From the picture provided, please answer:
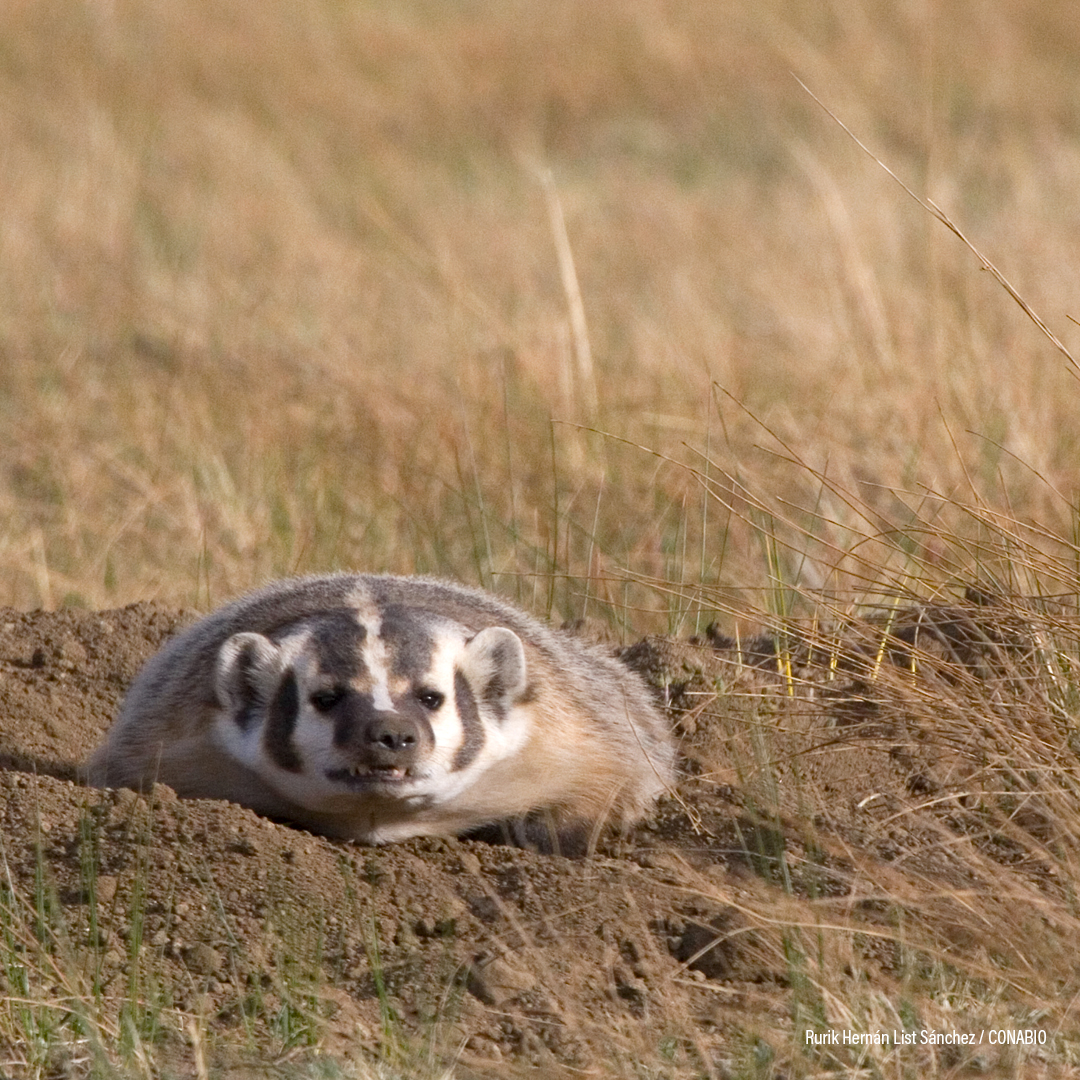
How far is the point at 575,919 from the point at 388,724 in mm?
468

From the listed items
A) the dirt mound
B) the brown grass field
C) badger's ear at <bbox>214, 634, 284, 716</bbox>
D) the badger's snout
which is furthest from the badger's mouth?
the brown grass field

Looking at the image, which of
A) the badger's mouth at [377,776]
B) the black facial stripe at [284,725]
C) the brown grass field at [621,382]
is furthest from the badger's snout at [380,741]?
the brown grass field at [621,382]

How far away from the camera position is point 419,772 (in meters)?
3.29

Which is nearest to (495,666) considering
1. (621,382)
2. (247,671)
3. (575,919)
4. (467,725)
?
(467,725)

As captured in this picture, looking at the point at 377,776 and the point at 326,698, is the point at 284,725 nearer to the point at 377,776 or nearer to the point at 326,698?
the point at 326,698

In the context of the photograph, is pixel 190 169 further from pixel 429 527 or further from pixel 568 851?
pixel 568 851

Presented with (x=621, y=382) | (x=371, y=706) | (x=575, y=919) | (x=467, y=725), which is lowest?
(x=621, y=382)

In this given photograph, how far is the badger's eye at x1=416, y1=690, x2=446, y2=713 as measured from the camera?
3400mm

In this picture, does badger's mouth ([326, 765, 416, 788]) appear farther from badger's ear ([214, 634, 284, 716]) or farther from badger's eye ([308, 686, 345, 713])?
badger's ear ([214, 634, 284, 716])

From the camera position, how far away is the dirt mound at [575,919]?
107 inches

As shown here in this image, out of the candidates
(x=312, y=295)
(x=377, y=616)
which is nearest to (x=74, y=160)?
(x=312, y=295)

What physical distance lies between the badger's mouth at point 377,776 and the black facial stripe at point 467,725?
0.17m

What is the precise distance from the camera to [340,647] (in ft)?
11.2

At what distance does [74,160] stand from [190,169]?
30.5 inches
